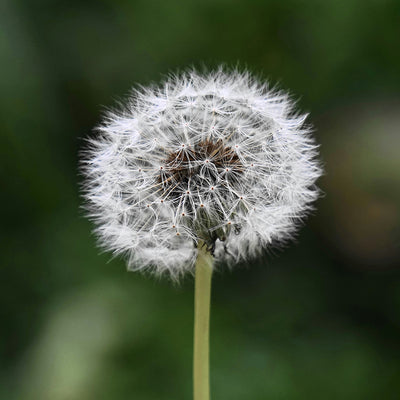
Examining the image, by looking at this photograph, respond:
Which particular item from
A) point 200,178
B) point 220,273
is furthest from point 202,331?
point 220,273

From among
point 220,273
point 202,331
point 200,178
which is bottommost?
point 202,331

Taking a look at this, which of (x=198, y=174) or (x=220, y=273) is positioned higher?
(x=220, y=273)

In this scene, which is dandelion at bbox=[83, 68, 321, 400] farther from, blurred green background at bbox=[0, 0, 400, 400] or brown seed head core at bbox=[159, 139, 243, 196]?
blurred green background at bbox=[0, 0, 400, 400]

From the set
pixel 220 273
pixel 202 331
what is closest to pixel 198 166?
pixel 202 331

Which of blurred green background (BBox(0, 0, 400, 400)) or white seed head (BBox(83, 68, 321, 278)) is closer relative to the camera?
white seed head (BBox(83, 68, 321, 278))

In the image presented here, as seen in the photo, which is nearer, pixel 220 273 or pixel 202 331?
pixel 202 331

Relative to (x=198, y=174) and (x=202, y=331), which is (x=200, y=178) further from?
(x=202, y=331)

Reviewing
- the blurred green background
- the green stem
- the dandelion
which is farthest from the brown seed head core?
the blurred green background

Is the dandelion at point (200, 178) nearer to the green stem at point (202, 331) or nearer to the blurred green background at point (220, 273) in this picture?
the green stem at point (202, 331)
